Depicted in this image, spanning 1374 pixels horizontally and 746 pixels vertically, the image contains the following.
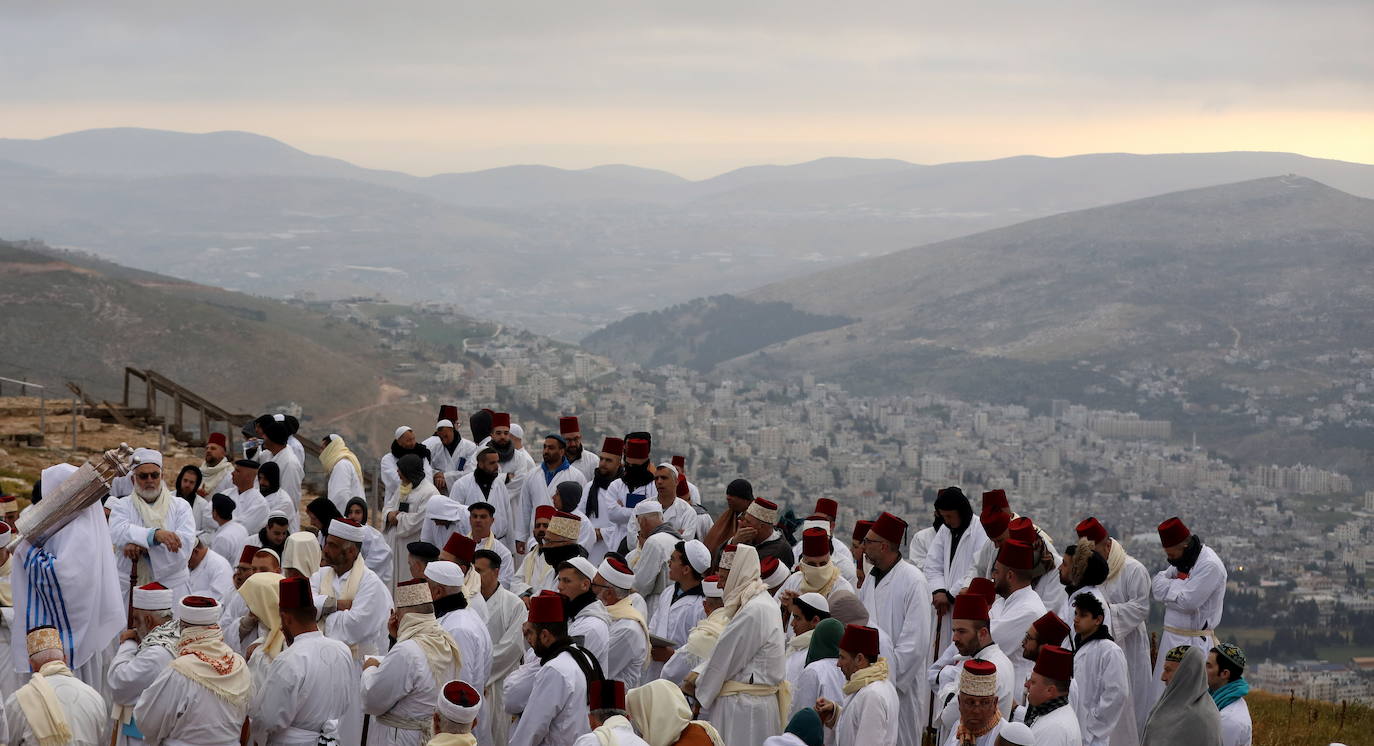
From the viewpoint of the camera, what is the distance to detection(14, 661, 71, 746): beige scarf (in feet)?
19.6

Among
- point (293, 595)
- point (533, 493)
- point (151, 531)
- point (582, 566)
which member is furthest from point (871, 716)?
point (533, 493)

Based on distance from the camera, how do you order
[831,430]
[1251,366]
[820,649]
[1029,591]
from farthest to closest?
1. [1251,366]
2. [831,430]
3. [1029,591]
4. [820,649]

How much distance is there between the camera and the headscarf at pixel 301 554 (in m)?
8.38

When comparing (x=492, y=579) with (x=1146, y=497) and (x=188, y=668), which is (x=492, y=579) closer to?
(x=188, y=668)

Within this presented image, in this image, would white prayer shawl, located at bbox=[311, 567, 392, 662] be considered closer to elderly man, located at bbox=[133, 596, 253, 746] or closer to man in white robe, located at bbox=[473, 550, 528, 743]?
man in white robe, located at bbox=[473, 550, 528, 743]

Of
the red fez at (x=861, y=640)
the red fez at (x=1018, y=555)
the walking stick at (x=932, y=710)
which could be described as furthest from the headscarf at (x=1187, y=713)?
the walking stick at (x=932, y=710)

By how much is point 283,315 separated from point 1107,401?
9030 centimetres

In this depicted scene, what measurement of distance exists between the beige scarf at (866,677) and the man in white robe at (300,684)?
259cm

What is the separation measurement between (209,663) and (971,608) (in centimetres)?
382

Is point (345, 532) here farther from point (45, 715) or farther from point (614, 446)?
point (614, 446)

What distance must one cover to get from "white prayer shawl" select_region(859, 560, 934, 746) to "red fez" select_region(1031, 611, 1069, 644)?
143 cm

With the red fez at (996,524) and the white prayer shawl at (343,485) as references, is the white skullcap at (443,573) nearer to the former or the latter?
the red fez at (996,524)

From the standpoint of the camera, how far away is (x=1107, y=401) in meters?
140

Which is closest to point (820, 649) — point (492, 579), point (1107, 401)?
point (492, 579)
